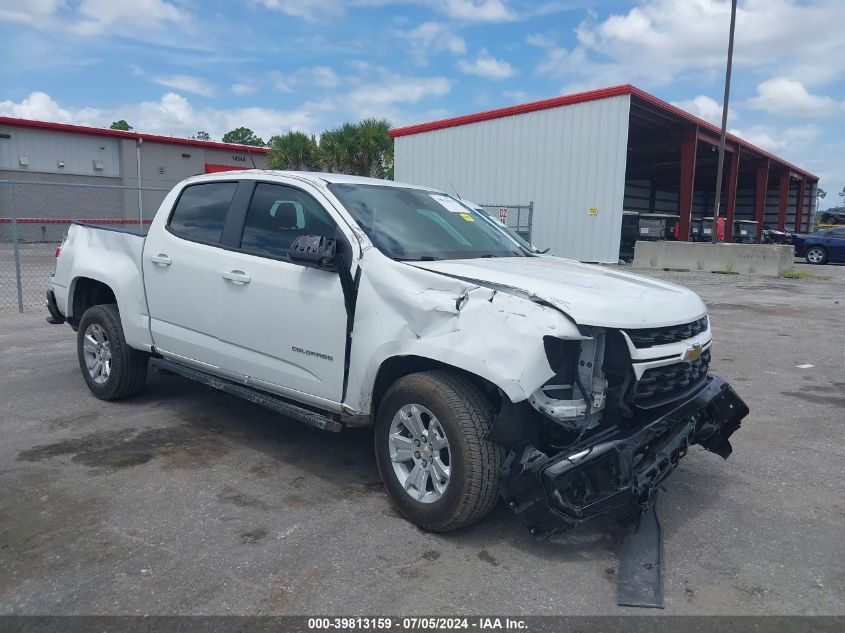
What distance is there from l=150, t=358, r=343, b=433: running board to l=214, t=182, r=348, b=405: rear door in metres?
0.08

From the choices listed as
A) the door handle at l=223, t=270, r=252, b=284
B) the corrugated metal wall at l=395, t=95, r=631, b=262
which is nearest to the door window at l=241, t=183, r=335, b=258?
the door handle at l=223, t=270, r=252, b=284

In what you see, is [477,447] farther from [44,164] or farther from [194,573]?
[44,164]

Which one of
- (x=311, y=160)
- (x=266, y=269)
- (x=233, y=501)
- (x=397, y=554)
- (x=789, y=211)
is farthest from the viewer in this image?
(x=789, y=211)

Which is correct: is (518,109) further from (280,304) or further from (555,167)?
(280,304)

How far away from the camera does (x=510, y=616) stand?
2904 mm

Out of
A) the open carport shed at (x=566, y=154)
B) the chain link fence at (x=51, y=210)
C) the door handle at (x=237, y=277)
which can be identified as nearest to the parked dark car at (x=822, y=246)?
the open carport shed at (x=566, y=154)

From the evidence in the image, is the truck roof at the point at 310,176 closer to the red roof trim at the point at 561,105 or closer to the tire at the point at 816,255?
the red roof trim at the point at 561,105

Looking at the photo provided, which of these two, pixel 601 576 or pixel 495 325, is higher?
pixel 495 325

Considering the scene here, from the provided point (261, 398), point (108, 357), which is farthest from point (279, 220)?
point (108, 357)

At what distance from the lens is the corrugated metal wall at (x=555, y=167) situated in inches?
834

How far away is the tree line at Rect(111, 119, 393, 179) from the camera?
31125 mm

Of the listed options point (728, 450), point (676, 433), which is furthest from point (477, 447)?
point (728, 450)

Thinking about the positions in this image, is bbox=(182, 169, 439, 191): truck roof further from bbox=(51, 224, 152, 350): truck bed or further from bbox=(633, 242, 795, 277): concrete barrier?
bbox=(633, 242, 795, 277): concrete barrier

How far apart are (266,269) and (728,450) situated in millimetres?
3010
